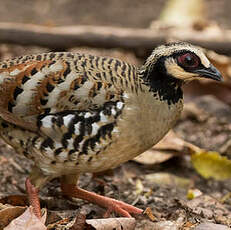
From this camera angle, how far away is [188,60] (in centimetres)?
452

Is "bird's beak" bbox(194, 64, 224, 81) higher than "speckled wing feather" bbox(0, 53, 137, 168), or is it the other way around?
"bird's beak" bbox(194, 64, 224, 81)

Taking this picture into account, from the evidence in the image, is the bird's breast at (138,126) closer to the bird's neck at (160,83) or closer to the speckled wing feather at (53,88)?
the bird's neck at (160,83)

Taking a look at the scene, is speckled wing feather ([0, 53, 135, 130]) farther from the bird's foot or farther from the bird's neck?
the bird's foot

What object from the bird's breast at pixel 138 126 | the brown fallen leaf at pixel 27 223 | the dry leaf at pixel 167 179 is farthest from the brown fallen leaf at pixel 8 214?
the dry leaf at pixel 167 179

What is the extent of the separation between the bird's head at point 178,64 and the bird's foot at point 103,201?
1032 mm

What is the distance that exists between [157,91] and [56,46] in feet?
12.2

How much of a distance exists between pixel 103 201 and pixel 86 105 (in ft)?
3.18

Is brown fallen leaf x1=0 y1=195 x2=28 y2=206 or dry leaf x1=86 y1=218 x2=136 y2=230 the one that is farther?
brown fallen leaf x1=0 y1=195 x2=28 y2=206

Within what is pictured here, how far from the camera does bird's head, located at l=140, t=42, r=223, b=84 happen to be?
452 cm

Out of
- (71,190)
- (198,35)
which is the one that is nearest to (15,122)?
(71,190)

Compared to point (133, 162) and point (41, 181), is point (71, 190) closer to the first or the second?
point (41, 181)

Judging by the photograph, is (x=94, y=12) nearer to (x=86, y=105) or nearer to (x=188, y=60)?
(x=188, y=60)

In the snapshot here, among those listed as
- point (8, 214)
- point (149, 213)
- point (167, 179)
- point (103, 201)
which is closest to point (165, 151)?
point (167, 179)

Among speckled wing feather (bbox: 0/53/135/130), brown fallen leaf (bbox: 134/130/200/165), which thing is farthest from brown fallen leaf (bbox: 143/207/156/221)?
brown fallen leaf (bbox: 134/130/200/165)
